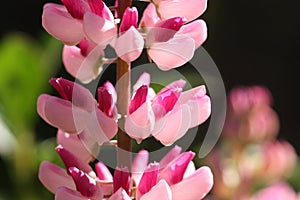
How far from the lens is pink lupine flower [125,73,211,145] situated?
756 mm

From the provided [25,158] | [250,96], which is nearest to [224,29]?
[250,96]

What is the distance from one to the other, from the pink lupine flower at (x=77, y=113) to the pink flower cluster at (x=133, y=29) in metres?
0.05

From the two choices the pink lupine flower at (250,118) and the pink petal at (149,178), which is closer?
the pink petal at (149,178)

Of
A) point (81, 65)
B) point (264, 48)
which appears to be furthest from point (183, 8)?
point (264, 48)

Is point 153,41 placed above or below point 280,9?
above

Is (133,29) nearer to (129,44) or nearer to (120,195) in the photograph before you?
(129,44)

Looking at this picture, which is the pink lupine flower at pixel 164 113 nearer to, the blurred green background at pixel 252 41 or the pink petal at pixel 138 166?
the pink petal at pixel 138 166

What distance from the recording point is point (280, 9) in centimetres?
299

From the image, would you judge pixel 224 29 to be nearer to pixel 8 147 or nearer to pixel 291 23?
pixel 291 23

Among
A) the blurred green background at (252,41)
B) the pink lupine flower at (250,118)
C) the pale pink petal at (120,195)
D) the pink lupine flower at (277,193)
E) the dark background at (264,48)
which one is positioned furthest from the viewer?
the dark background at (264,48)

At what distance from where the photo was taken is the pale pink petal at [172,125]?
0.76 metres

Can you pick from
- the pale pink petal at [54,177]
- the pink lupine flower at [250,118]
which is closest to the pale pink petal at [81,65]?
the pale pink petal at [54,177]

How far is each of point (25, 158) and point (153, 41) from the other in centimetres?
70

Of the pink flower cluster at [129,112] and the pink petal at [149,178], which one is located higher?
the pink flower cluster at [129,112]
